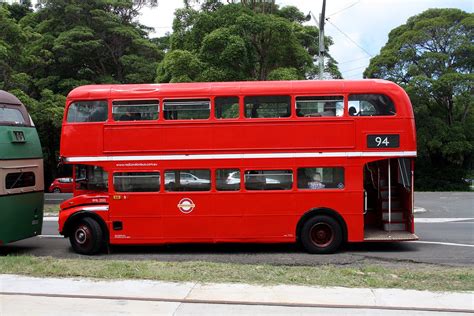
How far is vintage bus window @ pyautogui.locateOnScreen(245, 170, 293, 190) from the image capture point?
1077 centimetres

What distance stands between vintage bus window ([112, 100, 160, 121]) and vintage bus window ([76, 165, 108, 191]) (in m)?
1.38

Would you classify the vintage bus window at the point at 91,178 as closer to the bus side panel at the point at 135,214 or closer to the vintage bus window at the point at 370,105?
the bus side panel at the point at 135,214

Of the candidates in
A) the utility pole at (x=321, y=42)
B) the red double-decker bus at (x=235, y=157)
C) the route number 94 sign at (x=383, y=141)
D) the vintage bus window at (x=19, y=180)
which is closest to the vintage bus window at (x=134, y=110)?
the red double-decker bus at (x=235, y=157)

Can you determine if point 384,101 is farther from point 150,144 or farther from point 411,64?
point 411,64

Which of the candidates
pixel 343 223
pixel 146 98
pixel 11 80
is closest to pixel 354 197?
pixel 343 223

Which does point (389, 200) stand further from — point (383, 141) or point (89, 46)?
point (89, 46)

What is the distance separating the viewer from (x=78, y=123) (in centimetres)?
1091

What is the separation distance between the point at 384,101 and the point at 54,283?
7.59 meters

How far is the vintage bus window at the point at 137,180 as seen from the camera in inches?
430

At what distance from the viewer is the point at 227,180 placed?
10.9 metres

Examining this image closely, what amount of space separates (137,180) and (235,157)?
2.29m

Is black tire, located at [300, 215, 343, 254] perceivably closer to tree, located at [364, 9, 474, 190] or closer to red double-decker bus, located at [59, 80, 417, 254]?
red double-decker bus, located at [59, 80, 417, 254]

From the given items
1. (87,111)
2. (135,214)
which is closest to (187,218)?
(135,214)

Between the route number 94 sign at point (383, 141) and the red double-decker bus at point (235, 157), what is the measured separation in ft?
0.07
